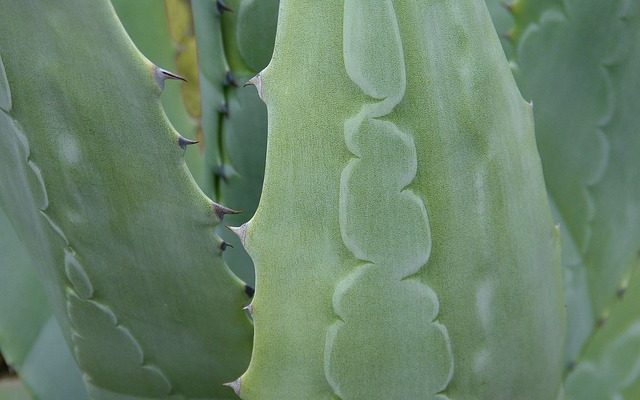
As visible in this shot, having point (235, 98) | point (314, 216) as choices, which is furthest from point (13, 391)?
point (314, 216)

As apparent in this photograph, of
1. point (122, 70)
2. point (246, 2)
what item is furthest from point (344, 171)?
point (246, 2)

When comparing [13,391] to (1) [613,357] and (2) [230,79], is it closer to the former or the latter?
(2) [230,79]

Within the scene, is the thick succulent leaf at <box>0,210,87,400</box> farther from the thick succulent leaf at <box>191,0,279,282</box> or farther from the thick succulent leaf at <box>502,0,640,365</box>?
the thick succulent leaf at <box>502,0,640,365</box>

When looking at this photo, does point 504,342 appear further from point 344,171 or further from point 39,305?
point 39,305

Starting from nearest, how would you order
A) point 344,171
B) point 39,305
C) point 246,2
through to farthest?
point 344,171, point 246,2, point 39,305

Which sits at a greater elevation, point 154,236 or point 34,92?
point 34,92

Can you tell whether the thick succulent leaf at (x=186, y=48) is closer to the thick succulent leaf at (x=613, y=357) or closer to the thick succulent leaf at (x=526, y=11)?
the thick succulent leaf at (x=526, y=11)

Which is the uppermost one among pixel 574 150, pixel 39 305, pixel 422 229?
pixel 422 229
